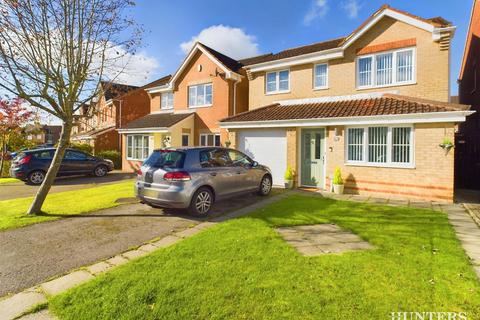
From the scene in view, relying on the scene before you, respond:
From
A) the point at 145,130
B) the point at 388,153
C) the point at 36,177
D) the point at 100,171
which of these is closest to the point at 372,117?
the point at 388,153

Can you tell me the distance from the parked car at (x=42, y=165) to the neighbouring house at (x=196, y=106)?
420 centimetres


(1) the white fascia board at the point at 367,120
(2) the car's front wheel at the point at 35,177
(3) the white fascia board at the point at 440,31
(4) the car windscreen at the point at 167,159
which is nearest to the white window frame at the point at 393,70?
(3) the white fascia board at the point at 440,31

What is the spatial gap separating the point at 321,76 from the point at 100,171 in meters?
13.8

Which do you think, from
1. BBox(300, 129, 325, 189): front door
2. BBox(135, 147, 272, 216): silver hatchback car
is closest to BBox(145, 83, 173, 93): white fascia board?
BBox(300, 129, 325, 189): front door

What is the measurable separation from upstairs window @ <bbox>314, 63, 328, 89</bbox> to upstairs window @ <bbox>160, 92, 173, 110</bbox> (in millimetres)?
11527

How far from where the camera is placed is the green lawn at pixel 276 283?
10.2 feet

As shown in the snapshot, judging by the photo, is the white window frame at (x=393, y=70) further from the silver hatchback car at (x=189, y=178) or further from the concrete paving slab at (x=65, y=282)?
the concrete paving slab at (x=65, y=282)

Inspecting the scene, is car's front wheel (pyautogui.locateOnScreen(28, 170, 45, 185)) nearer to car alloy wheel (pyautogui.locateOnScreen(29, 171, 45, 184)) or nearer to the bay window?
car alloy wheel (pyautogui.locateOnScreen(29, 171, 45, 184))

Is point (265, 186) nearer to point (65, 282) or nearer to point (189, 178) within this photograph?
point (189, 178)

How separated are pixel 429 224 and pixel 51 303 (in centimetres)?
749

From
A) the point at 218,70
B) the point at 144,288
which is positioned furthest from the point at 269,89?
the point at 144,288

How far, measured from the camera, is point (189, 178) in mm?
6836

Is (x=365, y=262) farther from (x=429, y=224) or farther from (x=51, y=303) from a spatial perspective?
(x=51, y=303)

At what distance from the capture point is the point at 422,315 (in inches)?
119
